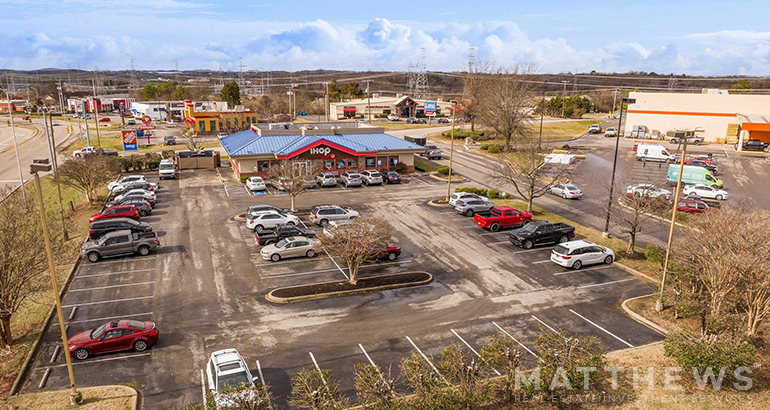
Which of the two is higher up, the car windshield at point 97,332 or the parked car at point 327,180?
the parked car at point 327,180

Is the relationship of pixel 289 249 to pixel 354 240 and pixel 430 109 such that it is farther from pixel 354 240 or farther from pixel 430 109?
pixel 430 109

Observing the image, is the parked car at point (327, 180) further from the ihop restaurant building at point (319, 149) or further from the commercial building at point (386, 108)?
the commercial building at point (386, 108)

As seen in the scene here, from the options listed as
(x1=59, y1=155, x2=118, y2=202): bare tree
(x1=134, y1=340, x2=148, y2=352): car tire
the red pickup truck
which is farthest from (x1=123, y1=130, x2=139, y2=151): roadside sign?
(x1=134, y1=340, x2=148, y2=352): car tire

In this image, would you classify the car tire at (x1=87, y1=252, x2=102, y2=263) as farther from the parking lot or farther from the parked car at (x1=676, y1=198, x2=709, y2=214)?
the parked car at (x1=676, y1=198, x2=709, y2=214)

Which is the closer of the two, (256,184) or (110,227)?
(110,227)

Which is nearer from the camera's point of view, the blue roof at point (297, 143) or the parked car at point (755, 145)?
the blue roof at point (297, 143)

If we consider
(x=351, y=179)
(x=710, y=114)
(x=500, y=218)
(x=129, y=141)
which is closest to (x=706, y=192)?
(x=500, y=218)

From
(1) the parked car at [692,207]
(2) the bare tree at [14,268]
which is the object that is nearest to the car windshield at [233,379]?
(2) the bare tree at [14,268]

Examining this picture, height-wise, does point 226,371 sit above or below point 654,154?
below
